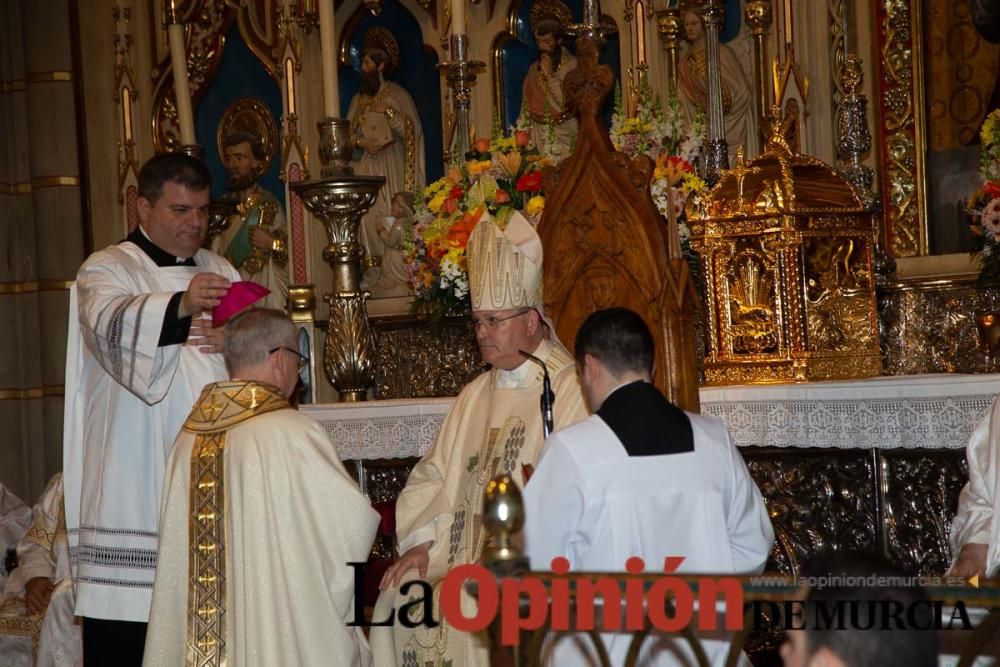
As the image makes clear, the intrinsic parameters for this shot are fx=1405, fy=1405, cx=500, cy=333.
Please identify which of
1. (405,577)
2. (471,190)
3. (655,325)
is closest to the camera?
(405,577)

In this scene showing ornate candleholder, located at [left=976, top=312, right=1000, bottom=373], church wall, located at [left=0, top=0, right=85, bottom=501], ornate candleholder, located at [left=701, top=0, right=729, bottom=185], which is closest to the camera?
ornate candleholder, located at [left=976, top=312, right=1000, bottom=373]

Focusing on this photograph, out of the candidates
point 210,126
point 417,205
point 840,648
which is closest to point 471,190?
point 417,205

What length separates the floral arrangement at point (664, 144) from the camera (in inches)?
234

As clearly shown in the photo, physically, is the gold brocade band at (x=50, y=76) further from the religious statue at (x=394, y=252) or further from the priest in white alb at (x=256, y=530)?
the priest in white alb at (x=256, y=530)

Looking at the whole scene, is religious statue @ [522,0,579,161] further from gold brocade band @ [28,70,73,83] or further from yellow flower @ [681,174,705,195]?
gold brocade band @ [28,70,73,83]

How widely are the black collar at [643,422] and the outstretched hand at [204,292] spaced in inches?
59.8

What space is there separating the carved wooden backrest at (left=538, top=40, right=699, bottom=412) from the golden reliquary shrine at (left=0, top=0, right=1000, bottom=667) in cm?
1

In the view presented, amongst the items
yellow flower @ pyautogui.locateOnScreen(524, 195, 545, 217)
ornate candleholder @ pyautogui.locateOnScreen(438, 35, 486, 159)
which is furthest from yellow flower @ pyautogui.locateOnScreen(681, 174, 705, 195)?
ornate candleholder @ pyautogui.locateOnScreen(438, 35, 486, 159)

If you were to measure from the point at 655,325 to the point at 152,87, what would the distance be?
5.36 metres

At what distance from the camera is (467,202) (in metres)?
6.29

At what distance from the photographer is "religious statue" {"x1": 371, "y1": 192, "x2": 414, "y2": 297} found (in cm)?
810

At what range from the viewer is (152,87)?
9.50 m

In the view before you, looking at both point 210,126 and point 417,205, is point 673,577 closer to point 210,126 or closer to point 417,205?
point 417,205

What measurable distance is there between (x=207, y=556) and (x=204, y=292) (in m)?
0.87
